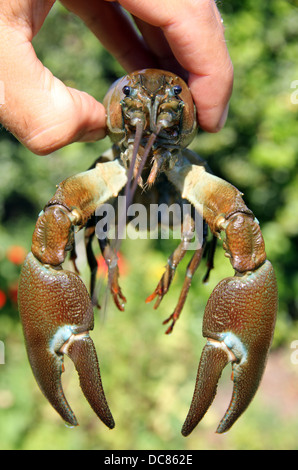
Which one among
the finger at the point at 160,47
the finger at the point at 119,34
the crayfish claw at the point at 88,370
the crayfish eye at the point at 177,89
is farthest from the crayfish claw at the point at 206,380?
the finger at the point at 119,34

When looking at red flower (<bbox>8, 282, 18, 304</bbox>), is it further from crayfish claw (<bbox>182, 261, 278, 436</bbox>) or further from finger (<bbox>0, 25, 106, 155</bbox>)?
crayfish claw (<bbox>182, 261, 278, 436</bbox>)

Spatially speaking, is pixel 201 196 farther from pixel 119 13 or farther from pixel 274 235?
pixel 274 235

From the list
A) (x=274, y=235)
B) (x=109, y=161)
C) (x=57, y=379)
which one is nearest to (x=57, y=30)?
(x=274, y=235)

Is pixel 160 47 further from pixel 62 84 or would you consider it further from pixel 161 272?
pixel 161 272

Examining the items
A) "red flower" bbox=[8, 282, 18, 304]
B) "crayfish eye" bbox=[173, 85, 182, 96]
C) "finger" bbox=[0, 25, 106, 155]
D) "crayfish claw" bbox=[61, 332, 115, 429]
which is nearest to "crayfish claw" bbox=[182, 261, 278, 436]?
"crayfish claw" bbox=[61, 332, 115, 429]

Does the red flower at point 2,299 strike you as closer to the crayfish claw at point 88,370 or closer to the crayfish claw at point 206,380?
the crayfish claw at point 88,370

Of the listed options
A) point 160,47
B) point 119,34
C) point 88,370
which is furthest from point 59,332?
point 119,34
